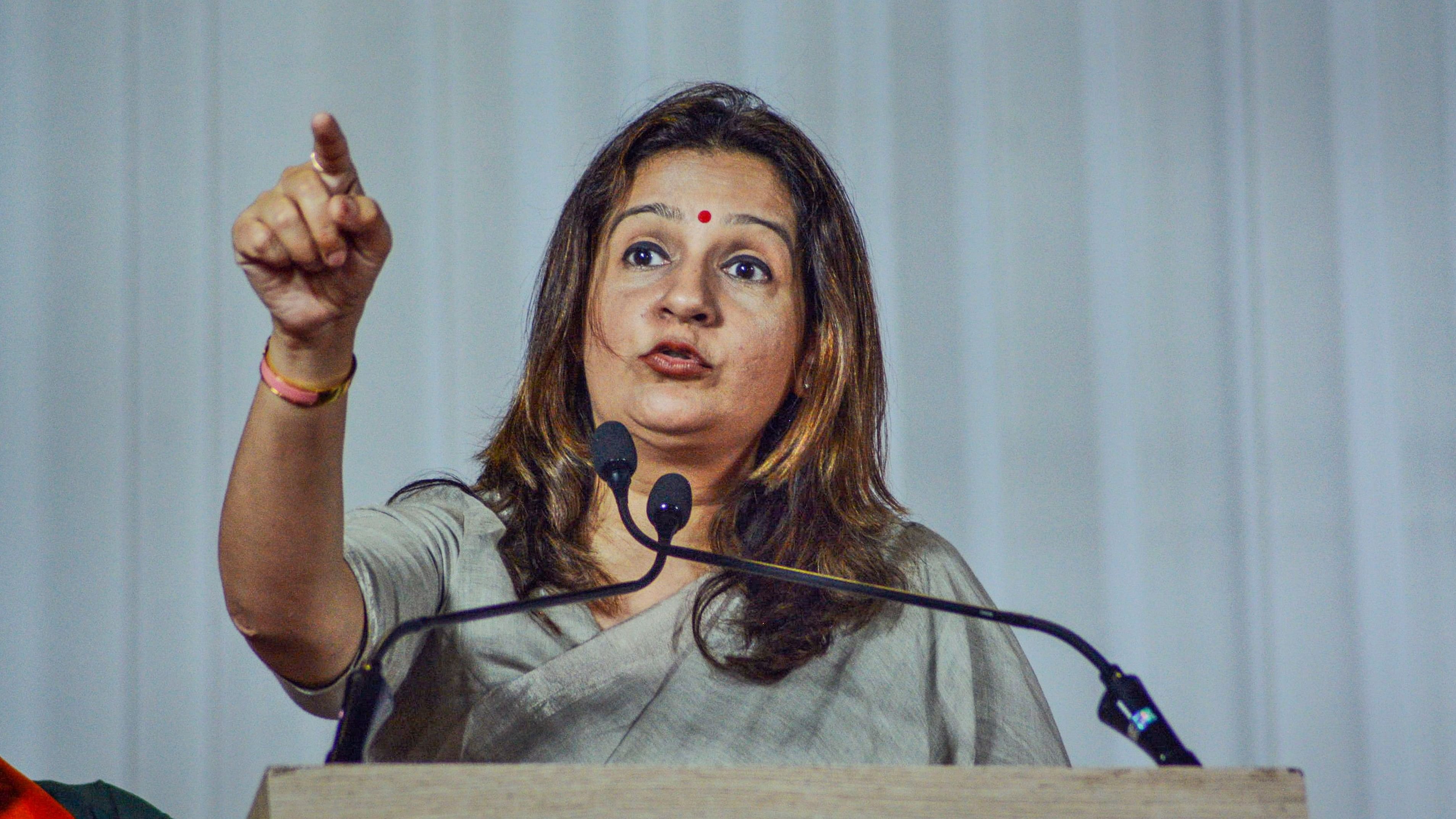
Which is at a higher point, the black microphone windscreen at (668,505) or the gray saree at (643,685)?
the black microphone windscreen at (668,505)

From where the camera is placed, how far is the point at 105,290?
2.20 metres

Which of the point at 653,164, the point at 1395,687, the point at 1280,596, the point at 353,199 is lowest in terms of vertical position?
the point at 1395,687

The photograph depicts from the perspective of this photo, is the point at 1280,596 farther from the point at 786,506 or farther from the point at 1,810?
the point at 1,810

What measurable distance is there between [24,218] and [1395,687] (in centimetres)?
223

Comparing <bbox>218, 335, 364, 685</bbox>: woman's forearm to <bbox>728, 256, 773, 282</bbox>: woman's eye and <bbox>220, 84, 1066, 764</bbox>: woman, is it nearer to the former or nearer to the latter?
<bbox>220, 84, 1066, 764</bbox>: woman

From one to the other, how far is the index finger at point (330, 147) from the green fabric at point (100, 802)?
0.74m

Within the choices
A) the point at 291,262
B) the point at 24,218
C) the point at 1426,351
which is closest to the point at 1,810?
the point at 291,262

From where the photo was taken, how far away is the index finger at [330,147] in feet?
3.47

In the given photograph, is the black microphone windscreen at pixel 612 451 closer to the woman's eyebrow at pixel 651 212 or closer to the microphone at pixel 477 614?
the microphone at pixel 477 614

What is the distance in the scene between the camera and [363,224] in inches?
43.6

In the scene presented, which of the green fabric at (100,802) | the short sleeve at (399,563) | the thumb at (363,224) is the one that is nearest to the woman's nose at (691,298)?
the short sleeve at (399,563)

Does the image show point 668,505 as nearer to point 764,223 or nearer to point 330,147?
point 330,147

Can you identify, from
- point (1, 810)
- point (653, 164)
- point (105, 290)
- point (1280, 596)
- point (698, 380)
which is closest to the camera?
point (1, 810)

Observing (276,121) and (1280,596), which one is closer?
(276,121)
